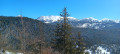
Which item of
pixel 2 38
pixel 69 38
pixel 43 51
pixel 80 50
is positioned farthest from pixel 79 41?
pixel 2 38

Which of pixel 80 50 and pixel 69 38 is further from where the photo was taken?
pixel 80 50

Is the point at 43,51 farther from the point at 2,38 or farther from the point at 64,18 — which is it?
the point at 64,18

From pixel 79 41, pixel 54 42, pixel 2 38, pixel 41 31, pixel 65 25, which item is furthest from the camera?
pixel 79 41

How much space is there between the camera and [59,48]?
1081 cm

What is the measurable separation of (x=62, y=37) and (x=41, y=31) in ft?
17.5

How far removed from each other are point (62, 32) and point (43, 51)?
146 inches

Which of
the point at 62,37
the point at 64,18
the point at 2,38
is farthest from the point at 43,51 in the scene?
the point at 64,18

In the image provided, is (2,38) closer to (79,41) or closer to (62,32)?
(62,32)

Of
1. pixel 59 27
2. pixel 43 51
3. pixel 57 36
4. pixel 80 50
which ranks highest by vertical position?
pixel 59 27

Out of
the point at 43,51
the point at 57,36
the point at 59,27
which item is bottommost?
the point at 43,51

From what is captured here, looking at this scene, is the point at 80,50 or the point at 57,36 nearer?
the point at 57,36

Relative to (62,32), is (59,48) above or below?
below

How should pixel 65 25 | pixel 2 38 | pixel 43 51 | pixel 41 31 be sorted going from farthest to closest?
1. pixel 65 25
2. pixel 2 38
3. pixel 43 51
4. pixel 41 31

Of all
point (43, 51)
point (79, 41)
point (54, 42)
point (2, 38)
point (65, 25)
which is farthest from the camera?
point (79, 41)
